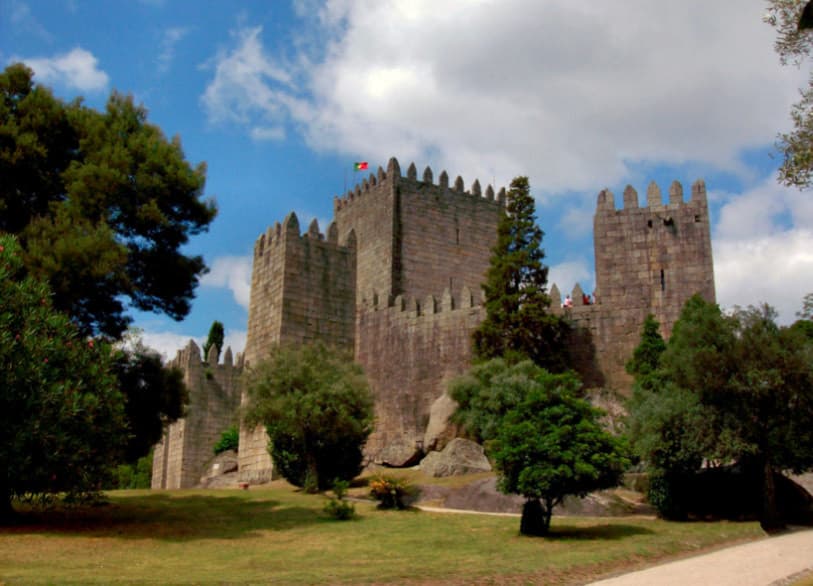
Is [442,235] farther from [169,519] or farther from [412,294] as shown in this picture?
[169,519]

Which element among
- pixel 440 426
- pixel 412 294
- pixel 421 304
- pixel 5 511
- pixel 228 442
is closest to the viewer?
pixel 5 511

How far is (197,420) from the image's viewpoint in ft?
133

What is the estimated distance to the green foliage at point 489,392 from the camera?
25297 millimetres

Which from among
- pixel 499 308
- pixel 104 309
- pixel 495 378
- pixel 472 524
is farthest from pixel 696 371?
pixel 104 309

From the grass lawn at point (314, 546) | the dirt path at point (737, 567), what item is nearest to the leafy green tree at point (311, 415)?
the grass lawn at point (314, 546)

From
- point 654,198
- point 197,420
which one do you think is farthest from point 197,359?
point 654,198

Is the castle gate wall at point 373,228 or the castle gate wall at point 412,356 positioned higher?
the castle gate wall at point 373,228

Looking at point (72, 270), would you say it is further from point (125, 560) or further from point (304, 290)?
point (304, 290)

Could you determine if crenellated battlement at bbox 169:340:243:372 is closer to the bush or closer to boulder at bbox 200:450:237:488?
boulder at bbox 200:450:237:488

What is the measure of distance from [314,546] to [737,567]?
7.48 metres

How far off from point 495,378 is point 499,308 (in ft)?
10.8

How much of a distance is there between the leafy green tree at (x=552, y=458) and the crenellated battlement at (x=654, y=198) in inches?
539

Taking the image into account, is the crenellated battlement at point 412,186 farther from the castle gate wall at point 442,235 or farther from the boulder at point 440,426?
the boulder at point 440,426

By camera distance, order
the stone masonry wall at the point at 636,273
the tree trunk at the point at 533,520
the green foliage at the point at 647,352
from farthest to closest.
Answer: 1. the stone masonry wall at the point at 636,273
2. the green foliage at the point at 647,352
3. the tree trunk at the point at 533,520
